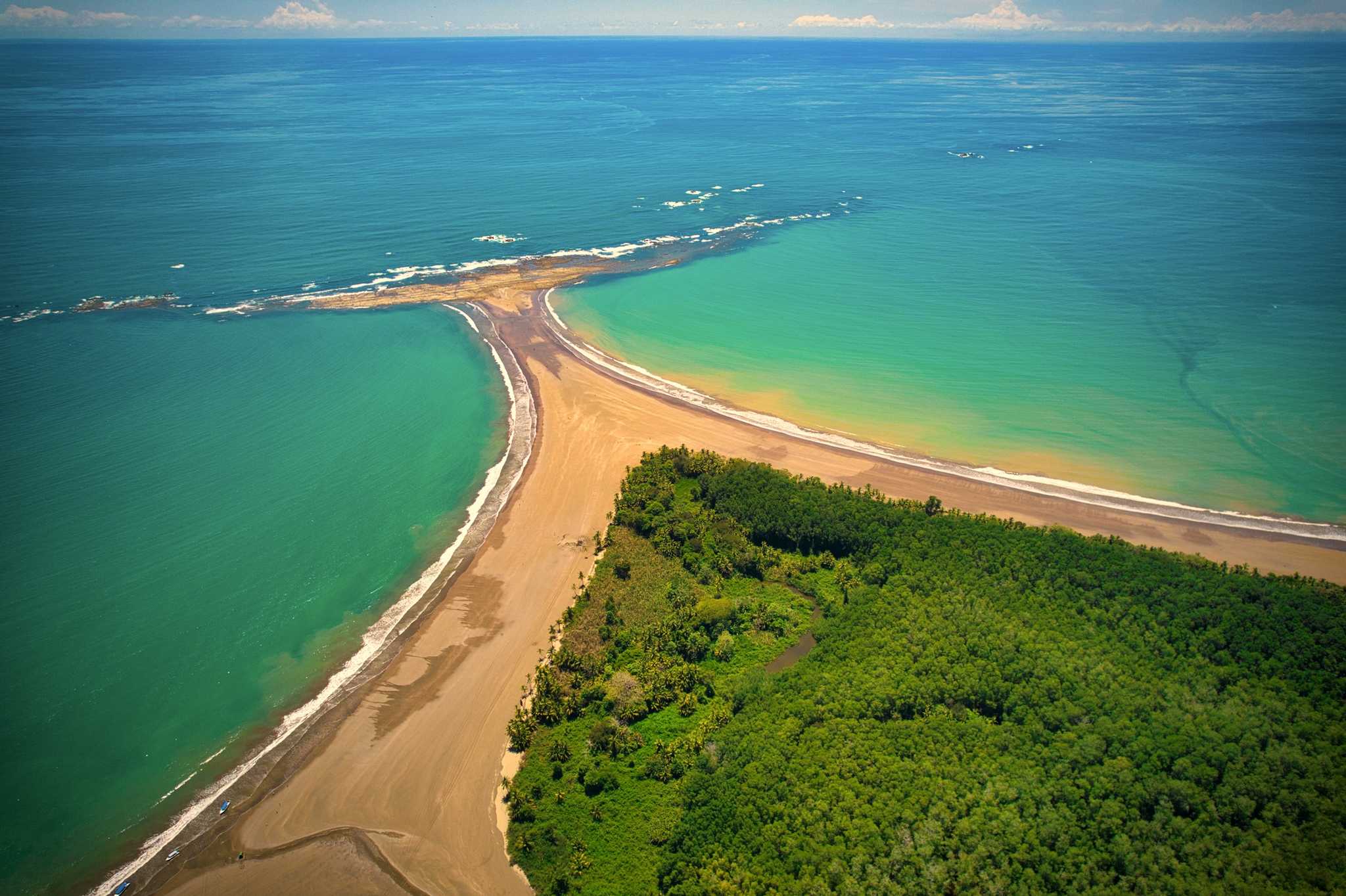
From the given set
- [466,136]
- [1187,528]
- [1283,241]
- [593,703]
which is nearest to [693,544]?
[593,703]

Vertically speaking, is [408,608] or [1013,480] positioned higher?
[1013,480]

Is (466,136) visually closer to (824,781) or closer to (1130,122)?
(1130,122)

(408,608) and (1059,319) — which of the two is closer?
(408,608)

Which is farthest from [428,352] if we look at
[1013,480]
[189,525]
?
[1013,480]

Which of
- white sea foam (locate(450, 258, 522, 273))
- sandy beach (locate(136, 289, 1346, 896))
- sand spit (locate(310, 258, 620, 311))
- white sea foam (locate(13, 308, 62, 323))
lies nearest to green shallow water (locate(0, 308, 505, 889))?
white sea foam (locate(13, 308, 62, 323))

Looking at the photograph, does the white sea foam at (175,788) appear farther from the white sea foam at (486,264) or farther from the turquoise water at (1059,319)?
the white sea foam at (486,264)

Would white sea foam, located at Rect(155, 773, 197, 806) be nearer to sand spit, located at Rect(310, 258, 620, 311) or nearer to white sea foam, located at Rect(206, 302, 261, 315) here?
sand spit, located at Rect(310, 258, 620, 311)

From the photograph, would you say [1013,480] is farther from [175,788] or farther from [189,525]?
[189,525]
